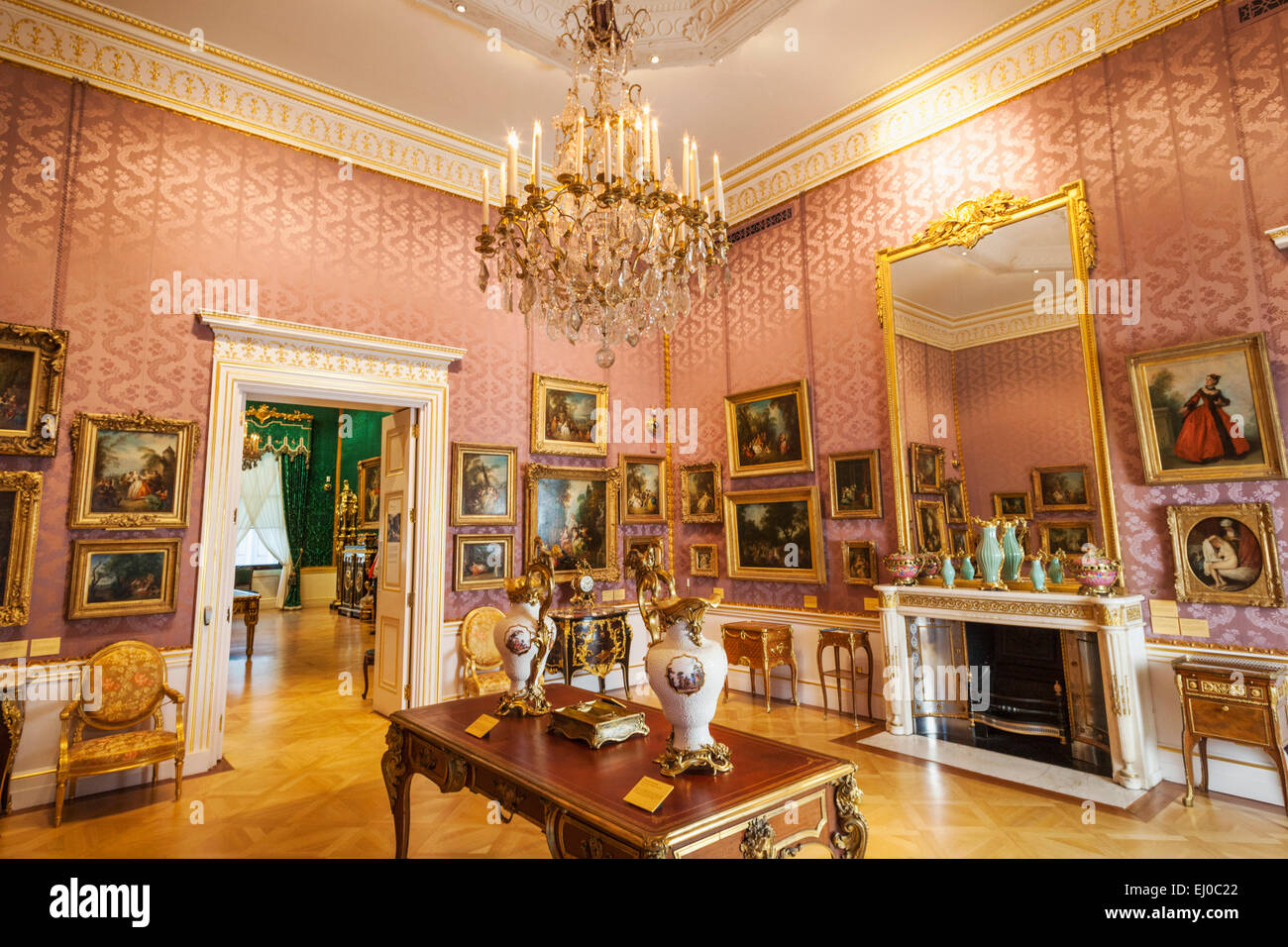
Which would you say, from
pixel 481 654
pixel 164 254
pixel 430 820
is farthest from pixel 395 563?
pixel 164 254

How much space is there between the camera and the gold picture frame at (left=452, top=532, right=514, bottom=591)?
6480 millimetres

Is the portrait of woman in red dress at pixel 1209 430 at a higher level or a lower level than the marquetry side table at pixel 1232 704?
higher

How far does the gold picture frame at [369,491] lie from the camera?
15.3 meters

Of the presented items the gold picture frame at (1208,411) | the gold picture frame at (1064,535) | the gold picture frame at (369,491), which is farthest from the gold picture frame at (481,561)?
the gold picture frame at (369,491)

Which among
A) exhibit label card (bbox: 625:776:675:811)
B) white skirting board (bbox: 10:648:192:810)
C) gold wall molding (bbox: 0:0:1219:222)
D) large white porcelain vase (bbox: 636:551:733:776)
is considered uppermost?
gold wall molding (bbox: 0:0:1219:222)

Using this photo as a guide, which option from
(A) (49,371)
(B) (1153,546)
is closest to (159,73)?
(A) (49,371)

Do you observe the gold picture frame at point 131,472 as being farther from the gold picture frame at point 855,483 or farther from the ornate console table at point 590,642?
the gold picture frame at point 855,483

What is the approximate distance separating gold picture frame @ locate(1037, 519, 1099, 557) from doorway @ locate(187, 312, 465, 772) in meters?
5.54

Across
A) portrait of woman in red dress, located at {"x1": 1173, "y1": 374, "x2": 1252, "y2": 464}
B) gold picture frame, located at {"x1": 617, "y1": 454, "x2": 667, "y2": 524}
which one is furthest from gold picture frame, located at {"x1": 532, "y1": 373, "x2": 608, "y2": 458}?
portrait of woman in red dress, located at {"x1": 1173, "y1": 374, "x2": 1252, "y2": 464}

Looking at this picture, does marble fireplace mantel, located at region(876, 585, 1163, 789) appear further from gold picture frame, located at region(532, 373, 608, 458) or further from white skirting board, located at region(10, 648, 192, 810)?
white skirting board, located at region(10, 648, 192, 810)

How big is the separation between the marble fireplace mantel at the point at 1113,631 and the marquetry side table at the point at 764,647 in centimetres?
162

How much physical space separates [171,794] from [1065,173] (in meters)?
8.49

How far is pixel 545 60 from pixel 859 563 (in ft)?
18.6

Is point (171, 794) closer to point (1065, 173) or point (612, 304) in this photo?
point (612, 304)
